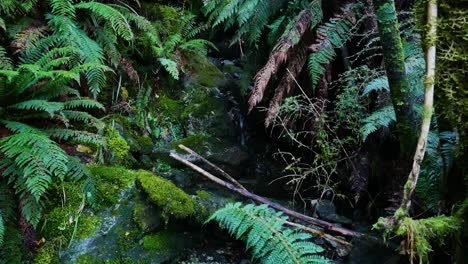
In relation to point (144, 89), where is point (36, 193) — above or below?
below

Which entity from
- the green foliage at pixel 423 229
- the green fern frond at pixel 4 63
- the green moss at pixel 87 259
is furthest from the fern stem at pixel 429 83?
the green fern frond at pixel 4 63

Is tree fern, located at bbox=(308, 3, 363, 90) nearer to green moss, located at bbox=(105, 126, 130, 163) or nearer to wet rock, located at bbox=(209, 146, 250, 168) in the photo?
wet rock, located at bbox=(209, 146, 250, 168)

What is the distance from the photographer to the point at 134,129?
429 centimetres

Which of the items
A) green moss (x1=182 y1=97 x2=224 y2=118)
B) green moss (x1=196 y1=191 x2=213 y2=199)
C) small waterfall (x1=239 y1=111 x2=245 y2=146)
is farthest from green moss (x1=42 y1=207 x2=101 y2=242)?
small waterfall (x1=239 y1=111 x2=245 y2=146)

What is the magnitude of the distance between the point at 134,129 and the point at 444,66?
11.2 feet

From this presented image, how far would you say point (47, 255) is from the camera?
107 inches

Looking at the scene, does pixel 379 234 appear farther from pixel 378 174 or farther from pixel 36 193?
pixel 36 193

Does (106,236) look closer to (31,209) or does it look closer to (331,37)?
(31,209)

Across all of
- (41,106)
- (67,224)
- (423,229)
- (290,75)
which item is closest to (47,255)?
(67,224)

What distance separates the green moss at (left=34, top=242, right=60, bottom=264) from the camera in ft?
8.82

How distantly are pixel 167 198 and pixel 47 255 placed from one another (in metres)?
0.97

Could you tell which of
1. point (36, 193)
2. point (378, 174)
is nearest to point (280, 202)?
point (378, 174)

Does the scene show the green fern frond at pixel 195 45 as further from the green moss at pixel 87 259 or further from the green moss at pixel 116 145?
the green moss at pixel 87 259

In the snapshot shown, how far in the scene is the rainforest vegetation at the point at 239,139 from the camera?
6.56 feet
